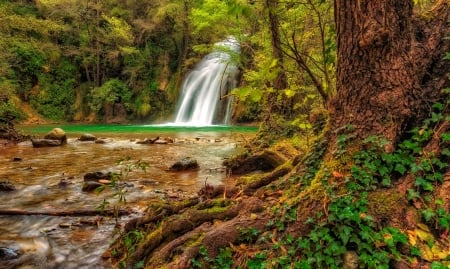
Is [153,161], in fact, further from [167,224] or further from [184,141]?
[167,224]

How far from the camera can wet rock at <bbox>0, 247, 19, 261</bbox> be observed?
3889mm

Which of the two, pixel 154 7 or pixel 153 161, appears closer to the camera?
pixel 153 161

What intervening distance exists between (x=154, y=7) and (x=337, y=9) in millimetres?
29627

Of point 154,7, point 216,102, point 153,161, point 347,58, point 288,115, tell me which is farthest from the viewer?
point 154,7

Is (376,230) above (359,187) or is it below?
below

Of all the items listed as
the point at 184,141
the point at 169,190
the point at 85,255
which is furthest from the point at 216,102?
the point at 85,255

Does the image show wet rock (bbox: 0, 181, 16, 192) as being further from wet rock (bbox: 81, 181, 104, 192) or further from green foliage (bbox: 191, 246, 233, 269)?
green foliage (bbox: 191, 246, 233, 269)

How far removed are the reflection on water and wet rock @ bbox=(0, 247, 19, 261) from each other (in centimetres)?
4

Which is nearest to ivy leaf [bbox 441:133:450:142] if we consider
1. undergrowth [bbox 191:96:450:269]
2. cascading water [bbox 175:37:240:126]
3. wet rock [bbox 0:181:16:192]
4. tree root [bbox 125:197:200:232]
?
undergrowth [bbox 191:96:450:269]

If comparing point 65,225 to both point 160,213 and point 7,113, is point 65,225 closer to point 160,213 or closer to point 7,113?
point 160,213

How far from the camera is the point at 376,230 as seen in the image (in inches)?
107

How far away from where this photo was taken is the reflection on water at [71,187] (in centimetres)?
412

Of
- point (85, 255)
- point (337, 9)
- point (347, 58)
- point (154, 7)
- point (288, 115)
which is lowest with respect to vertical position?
point (85, 255)

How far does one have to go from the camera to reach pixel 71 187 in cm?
705
